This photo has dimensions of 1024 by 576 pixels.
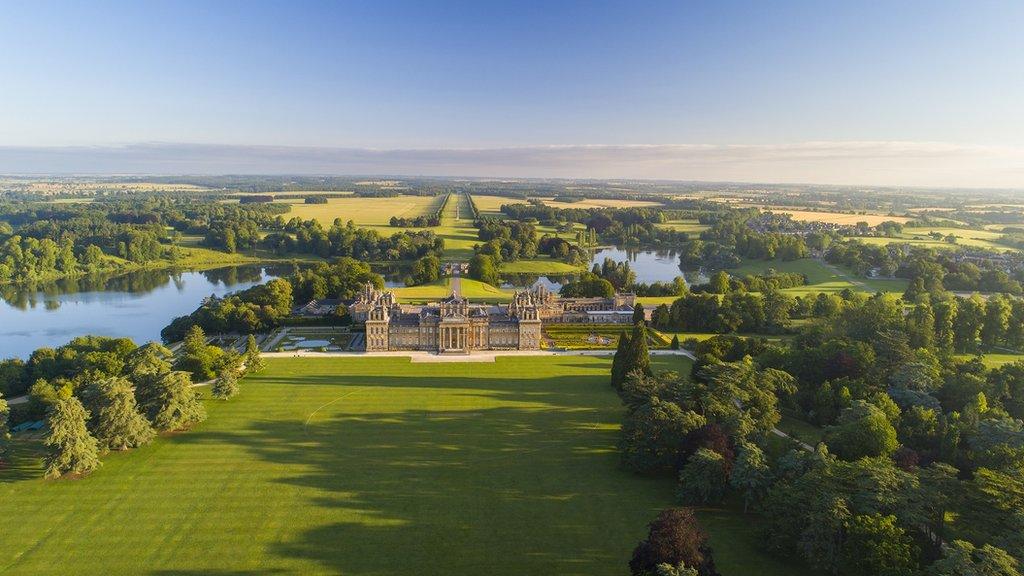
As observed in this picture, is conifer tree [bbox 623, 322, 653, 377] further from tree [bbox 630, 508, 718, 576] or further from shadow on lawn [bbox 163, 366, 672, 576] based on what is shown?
tree [bbox 630, 508, 718, 576]

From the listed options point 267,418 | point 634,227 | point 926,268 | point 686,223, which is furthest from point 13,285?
point 686,223

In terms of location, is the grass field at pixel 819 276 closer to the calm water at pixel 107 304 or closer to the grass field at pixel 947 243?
the grass field at pixel 947 243

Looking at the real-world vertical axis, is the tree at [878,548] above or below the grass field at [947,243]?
below

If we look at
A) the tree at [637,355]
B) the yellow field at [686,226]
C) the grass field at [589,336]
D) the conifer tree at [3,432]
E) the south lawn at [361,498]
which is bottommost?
the south lawn at [361,498]

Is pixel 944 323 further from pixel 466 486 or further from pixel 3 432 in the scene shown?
pixel 3 432

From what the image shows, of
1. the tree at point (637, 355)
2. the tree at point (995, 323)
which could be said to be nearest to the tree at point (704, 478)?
the tree at point (637, 355)

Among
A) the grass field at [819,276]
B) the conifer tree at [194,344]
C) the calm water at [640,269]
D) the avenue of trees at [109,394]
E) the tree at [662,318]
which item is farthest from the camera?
the calm water at [640,269]

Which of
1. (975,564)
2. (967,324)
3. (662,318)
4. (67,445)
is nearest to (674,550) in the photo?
(975,564)
